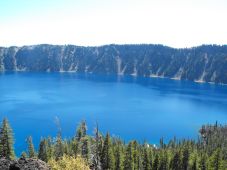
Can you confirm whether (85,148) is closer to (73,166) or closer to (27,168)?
(73,166)

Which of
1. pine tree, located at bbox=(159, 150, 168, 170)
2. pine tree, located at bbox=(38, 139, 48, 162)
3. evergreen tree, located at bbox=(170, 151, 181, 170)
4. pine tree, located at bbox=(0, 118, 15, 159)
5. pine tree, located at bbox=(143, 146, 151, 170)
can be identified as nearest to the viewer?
pine tree, located at bbox=(0, 118, 15, 159)

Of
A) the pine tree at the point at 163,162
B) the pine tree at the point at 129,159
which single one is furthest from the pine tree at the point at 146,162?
the pine tree at the point at 129,159

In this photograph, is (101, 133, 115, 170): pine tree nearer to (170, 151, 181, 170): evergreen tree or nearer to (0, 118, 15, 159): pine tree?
(170, 151, 181, 170): evergreen tree

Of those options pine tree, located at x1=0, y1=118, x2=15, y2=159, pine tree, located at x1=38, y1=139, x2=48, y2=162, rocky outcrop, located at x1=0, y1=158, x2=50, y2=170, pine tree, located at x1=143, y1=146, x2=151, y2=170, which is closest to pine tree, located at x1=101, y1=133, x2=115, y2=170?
pine tree, located at x1=143, y1=146, x2=151, y2=170

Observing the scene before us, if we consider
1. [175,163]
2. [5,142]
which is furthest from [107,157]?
[5,142]

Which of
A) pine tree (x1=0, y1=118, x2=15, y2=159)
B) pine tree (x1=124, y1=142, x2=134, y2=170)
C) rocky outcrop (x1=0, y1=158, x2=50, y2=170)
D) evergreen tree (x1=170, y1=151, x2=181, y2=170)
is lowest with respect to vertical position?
evergreen tree (x1=170, y1=151, x2=181, y2=170)

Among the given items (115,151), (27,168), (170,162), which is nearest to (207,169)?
(170,162)

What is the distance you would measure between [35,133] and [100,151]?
8686 cm

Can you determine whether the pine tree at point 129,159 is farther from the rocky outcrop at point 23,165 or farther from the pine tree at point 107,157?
the rocky outcrop at point 23,165

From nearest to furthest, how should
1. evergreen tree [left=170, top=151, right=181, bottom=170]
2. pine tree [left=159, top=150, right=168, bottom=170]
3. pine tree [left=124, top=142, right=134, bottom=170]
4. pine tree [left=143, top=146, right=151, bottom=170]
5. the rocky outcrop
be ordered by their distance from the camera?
the rocky outcrop < pine tree [left=124, top=142, right=134, bottom=170] < pine tree [left=159, top=150, right=168, bottom=170] < pine tree [left=143, top=146, right=151, bottom=170] < evergreen tree [left=170, top=151, right=181, bottom=170]

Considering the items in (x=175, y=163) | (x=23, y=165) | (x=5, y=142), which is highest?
(x=23, y=165)

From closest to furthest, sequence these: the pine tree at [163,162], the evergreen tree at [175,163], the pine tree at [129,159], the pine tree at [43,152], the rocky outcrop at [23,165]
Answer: the rocky outcrop at [23,165] → the pine tree at [43,152] → the pine tree at [129,159] → the pine tree at [163,162] → the evergreen tree at [175,163]

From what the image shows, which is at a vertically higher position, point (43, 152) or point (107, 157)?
point (43, 152)

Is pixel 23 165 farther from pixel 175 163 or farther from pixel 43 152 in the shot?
pixel 175 163
